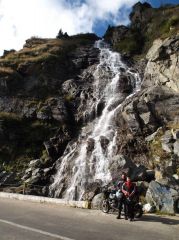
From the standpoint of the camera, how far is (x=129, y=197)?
1631 centimetres

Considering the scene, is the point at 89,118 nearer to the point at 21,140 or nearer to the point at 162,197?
the point at 21,140

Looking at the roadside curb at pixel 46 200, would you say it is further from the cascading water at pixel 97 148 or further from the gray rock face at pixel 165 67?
the gray rock face at pixel 165 67

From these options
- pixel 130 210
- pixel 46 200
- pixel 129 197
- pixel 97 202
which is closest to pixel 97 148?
pixel 46 200

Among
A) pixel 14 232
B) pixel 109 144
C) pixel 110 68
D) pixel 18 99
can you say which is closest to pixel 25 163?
pixel 109 144

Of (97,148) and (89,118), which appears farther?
(89,118)

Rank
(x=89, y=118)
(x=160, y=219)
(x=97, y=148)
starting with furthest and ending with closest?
(x=89, y=118) < (x=97, y=148) < (x=160, y=219)

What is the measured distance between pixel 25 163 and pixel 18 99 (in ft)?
42.4

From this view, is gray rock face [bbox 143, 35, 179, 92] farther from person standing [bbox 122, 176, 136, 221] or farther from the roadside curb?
person standing [bbox 122, 176, 136, 221]

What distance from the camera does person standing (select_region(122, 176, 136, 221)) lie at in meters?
15.9

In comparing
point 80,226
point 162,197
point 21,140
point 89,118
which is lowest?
point 80,226

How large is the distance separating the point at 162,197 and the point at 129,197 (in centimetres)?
239

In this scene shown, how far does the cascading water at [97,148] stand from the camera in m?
33.4

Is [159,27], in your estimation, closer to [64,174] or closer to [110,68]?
[110,68]

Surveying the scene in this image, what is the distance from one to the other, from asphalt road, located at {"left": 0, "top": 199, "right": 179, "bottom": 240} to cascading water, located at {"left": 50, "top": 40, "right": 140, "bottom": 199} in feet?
48.0
